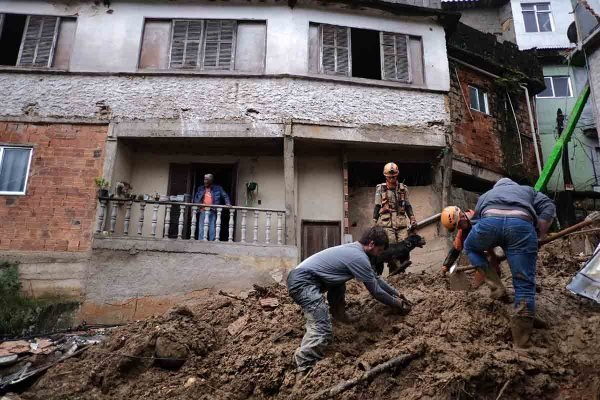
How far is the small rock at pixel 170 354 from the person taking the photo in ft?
19.0

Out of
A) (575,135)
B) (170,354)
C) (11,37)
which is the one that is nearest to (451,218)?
(170,354)

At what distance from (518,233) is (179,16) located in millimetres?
9293

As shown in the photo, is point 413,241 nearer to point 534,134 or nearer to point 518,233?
point 518,233

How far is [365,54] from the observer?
1215 centimetres

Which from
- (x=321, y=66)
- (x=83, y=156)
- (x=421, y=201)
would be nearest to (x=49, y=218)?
(x=83, y=156)

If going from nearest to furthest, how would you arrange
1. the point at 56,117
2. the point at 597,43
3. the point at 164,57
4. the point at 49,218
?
the point at 597,43 → the point at 49,218 → the point at 56,117 → the point at 164,57

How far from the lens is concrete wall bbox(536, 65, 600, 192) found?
17344 millimetres

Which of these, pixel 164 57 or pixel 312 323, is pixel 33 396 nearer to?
pixel 312 323

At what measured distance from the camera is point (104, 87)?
35.5ft

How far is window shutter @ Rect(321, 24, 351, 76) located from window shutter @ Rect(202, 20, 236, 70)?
203 centimetres

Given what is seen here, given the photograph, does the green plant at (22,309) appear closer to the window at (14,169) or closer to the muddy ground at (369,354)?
the window at (14,169)

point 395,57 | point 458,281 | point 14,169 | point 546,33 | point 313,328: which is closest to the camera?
point 313,328

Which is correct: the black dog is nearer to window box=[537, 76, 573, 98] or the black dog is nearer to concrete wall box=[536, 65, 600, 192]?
concrete wall box=[536, 65, 600, 192]

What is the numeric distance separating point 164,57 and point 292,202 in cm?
433
